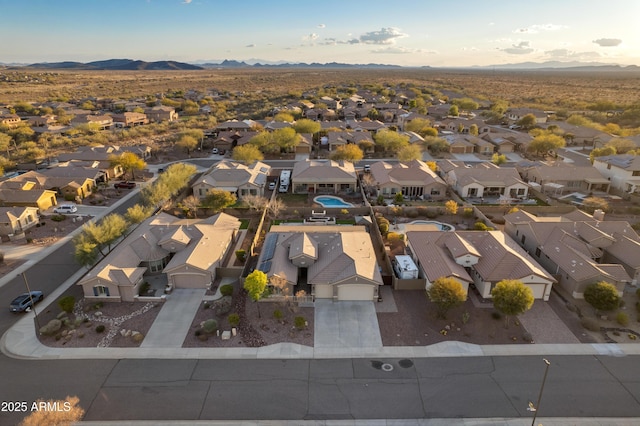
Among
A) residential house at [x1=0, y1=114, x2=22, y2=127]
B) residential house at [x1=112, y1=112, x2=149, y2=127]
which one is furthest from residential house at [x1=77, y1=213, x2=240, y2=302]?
residential house at [x1=0, y1=114, x2=22, y2=127]

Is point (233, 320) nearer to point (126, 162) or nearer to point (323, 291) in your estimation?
point (323, 291)

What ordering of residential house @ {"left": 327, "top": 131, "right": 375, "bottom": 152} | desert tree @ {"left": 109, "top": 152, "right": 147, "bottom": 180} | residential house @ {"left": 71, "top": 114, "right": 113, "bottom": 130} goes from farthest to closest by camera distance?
residential house @ {"left": 71, "top": 114, "right": 113, "bottom": 130} < residential house @ {"left": 327, "top": 131, "right": 375, "bottom": 152} < desert tree @ {"left": 109, "top": 152, "right": 147, "bottom": 180}

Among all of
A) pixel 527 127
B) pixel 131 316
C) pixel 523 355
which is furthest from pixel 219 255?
pixel 527 127

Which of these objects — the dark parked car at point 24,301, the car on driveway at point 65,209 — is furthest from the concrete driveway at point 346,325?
the car on driveway at point 65,209

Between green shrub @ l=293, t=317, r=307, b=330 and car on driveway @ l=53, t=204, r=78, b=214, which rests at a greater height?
car on driveway @ l=53, t=204, r=78, b=214

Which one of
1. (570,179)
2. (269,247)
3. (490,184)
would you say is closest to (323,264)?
(269,247)

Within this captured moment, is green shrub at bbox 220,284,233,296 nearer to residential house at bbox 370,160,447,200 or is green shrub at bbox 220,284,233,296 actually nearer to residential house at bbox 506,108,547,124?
residential house at bbox 370,160,447,200
